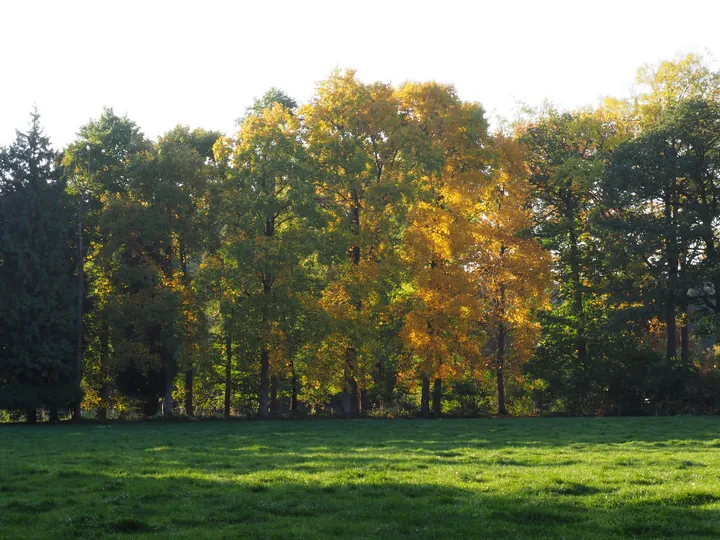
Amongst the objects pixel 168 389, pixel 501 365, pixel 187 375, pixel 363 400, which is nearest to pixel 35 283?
pixel 168 389

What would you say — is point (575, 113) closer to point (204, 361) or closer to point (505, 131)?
point (505, 131)

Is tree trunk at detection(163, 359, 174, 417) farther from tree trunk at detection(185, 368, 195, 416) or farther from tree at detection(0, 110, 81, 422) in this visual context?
tree at detection(0, 110, 81, 422)

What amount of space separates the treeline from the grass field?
61.3 ft

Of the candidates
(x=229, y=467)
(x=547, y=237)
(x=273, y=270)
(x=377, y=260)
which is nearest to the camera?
(x=229, y=467)

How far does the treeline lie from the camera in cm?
4428

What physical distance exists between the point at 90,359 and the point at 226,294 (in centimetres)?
1282

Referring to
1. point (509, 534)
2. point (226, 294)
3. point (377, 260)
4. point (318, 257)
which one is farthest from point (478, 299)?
point (509, 534)

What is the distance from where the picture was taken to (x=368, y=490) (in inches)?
588

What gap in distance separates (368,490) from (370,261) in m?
29.9

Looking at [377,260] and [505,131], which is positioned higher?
[505,131]

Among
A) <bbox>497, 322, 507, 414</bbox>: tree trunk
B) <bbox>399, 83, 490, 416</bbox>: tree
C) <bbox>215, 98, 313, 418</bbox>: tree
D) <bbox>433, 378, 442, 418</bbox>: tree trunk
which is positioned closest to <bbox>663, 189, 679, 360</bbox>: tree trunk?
<bbox>497, 322, 507, 414</bbox>: tree trunk

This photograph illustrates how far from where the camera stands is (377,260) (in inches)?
1815

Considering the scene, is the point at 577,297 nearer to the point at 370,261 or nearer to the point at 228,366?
the point at 370,261

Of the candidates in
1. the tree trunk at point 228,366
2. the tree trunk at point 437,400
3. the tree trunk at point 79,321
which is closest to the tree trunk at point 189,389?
the tree trunk at point 228,366
